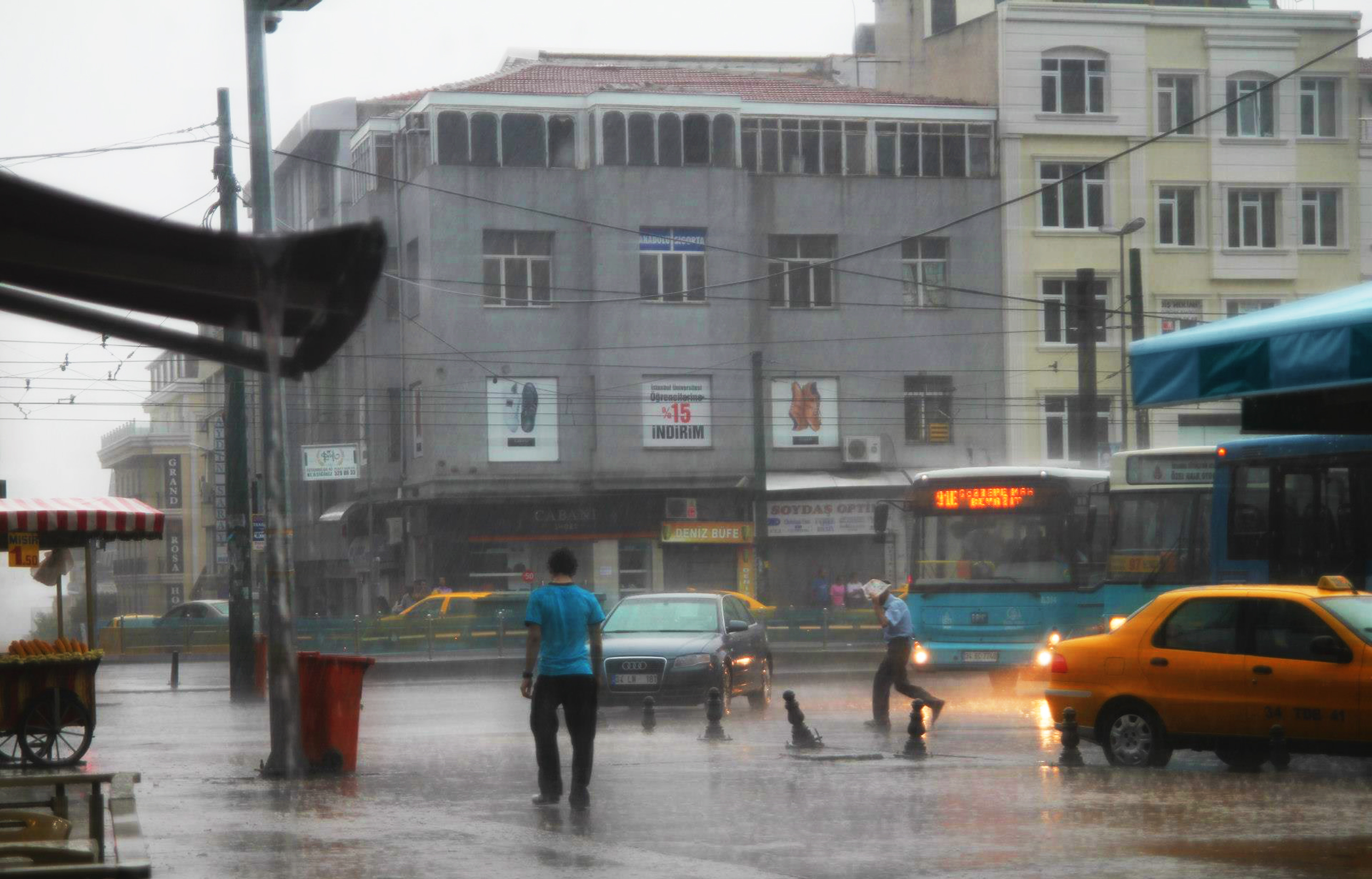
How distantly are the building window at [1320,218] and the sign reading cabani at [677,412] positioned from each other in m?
17.6

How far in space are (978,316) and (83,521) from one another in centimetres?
3553

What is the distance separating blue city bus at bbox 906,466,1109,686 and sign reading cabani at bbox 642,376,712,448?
21975 mm

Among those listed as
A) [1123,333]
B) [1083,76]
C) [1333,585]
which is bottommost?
[1333,585]

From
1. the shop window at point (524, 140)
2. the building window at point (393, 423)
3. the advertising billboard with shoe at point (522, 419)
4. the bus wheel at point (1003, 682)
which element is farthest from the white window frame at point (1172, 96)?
the bus wheel at point (1003, 682)

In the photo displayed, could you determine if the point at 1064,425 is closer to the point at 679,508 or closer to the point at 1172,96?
the point at 1172,96

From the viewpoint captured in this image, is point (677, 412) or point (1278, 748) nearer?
point (1278, 748)

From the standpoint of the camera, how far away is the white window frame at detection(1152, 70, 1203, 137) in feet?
168

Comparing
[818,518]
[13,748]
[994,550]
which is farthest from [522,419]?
[13,748]

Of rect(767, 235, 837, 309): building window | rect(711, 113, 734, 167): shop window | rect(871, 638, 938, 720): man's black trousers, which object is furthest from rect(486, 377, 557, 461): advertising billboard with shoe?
rect(871, 638, 938, 720): man's black trousers

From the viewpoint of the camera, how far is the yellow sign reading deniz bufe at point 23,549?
57.5 feet

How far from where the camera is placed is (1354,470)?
18078 mm

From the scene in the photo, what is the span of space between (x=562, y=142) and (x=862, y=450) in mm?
11144

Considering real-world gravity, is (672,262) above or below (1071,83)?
below

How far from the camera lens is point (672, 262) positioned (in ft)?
158
